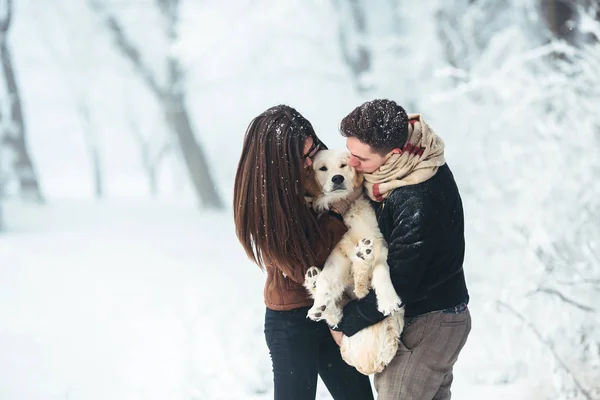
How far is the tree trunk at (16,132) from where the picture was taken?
10.7 meters

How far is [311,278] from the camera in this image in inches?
91.9

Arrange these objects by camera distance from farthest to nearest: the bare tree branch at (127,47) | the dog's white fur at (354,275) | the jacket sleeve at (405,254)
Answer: the bare tree branch at (127,47), the dog's white fur at (354,275), the jacket sleeve at (405,254)

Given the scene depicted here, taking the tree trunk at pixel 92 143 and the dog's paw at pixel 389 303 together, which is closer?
the dog's paw at pixel 389 303

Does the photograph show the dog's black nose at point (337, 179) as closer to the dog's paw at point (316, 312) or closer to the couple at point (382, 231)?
the couple at point (382, 231)

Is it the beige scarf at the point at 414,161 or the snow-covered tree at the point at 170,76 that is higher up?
the snow-covered tree at the point at 170,76

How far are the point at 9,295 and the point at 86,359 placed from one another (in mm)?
2224

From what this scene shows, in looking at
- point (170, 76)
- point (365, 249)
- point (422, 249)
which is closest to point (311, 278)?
point (365, 249)

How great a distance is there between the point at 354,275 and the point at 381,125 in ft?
1.87

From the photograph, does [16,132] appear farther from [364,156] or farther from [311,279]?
[364,156]

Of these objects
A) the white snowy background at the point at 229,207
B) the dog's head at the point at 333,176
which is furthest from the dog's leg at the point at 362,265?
the white snowy background at the point at 229,207

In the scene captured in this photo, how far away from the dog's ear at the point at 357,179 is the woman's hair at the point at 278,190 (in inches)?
7.8

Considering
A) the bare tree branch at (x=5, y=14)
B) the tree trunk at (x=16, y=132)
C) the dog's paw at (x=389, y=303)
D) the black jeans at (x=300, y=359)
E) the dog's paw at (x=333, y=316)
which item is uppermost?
the bare tree branch at (x=5, y=14)

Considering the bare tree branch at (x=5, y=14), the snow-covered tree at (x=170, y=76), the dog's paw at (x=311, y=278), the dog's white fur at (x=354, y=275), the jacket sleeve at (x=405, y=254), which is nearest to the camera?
the jacket sleeve at (x=405, y=254)

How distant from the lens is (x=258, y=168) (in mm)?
2369
